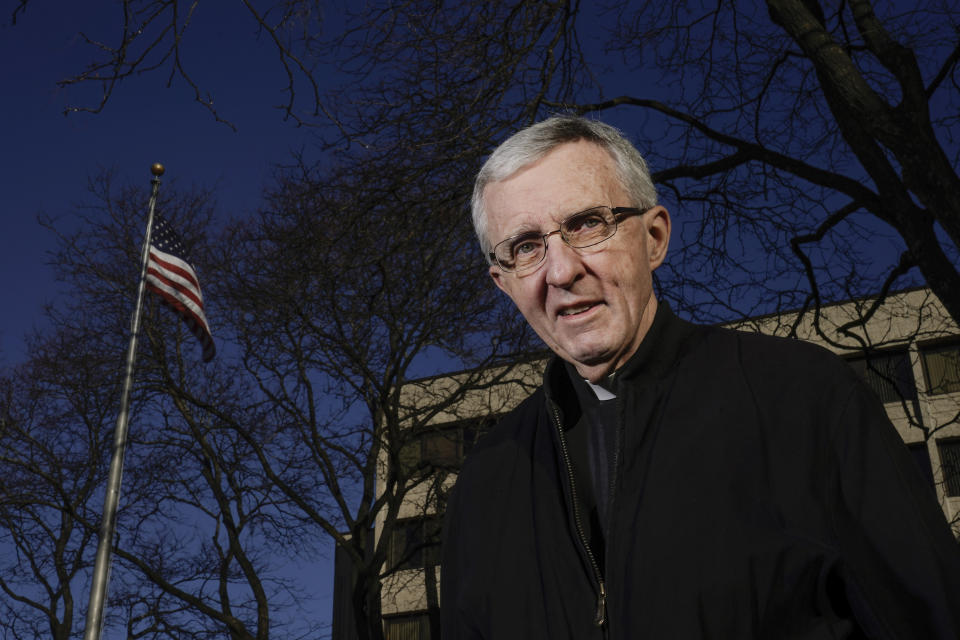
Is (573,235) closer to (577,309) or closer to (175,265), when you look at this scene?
(577,309)

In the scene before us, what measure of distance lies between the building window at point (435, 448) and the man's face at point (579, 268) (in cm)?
1214

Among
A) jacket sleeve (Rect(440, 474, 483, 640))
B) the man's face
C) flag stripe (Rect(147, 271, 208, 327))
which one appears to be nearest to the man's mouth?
the man's face

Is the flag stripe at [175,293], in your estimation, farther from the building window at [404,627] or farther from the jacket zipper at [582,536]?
the building window at [404,627]

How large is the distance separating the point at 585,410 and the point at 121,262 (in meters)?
15.0

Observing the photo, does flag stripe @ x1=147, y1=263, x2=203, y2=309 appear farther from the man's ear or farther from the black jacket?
the black jacket

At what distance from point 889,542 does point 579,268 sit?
27.4 inches

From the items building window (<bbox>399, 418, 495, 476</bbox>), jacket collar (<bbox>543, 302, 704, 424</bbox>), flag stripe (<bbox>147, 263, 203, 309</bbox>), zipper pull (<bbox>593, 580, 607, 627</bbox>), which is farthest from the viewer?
building window (<bbox>399, 418, 495, 476</bbox>)

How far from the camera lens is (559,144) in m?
1.82

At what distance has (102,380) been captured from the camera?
48.9 feet

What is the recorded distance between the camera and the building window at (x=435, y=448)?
1422cm

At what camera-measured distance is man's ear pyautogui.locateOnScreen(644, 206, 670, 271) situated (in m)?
1.91

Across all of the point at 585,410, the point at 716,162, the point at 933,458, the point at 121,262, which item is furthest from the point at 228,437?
the point at 933,458

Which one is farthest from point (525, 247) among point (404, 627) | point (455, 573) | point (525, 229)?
point (404, 627)

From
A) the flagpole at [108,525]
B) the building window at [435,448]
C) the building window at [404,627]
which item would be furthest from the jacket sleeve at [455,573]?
the building window at [404,627]
